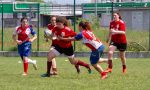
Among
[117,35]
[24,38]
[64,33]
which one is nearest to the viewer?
[64,33]

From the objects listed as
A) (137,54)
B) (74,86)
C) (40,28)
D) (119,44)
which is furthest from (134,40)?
→ (74,86)

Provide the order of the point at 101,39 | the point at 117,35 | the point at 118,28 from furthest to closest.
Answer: the point at 101,39
the point at 117,35
the point at 118,28

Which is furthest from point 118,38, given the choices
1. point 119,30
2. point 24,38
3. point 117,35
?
point 24,38

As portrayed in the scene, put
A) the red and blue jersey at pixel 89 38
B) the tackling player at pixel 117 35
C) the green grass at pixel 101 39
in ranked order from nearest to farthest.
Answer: the red and blue jersey at pixel 89 38
the tackling player at pixel 117 35
the green grass at pixel 101 39

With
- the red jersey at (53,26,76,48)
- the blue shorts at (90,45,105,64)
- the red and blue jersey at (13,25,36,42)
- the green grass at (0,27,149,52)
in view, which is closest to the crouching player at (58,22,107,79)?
the blue shorts at (90,45,105,64)

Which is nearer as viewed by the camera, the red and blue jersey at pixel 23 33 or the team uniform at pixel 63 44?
the team uniform at pixel 63 44

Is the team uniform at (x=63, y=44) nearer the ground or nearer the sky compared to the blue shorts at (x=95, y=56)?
nearer the sky

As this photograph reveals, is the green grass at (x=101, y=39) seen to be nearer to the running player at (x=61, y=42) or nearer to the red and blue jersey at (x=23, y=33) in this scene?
the red and blue jersey at (x=23, y=33)

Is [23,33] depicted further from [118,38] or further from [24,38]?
[118,38]

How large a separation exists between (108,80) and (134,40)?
16905 millimetres

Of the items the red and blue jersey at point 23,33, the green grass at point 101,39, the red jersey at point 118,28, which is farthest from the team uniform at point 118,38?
the green grass at point 101,39

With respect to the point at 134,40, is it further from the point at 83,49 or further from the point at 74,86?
the point at 74,86

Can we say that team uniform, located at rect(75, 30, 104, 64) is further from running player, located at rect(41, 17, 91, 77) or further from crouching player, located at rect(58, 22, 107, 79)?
running player, located at rect(41, 17, 91, 77)

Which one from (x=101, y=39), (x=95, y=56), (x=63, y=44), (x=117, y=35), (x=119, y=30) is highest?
(x=119, y=30)
